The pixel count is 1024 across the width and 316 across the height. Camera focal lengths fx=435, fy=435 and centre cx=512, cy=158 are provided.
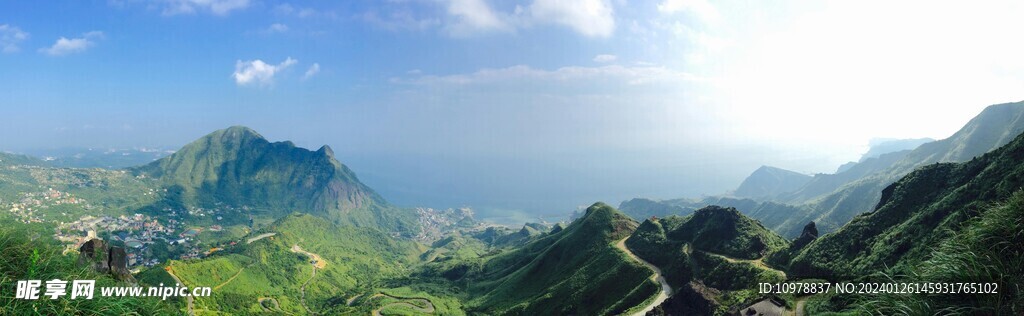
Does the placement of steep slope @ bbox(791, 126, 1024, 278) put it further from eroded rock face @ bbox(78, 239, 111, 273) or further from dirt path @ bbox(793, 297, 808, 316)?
eroded rock face @ bbox(78, 239, 111, 273)

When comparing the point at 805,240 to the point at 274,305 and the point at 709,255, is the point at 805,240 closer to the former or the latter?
the point at 709,255

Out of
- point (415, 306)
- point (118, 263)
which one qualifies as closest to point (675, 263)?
point (415, 306)

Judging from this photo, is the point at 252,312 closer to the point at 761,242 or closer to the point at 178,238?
the point at 761,242

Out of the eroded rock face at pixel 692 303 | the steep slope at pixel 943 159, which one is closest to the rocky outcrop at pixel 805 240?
the eroded rock face at pixel 692 303

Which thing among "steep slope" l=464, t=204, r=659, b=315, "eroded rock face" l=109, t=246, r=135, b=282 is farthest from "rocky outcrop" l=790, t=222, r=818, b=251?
"eroded rock face" l=109, t=246, r=135, b=282

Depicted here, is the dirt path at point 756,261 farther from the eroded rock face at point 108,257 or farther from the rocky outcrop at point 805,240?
the eroded rock face at point 108,257

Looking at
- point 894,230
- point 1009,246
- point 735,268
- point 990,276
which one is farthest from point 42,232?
point 894,230
